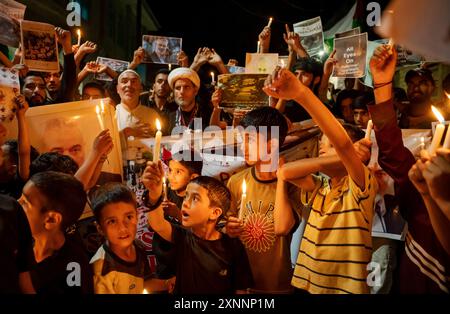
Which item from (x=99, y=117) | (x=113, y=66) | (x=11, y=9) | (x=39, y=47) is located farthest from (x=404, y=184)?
(x=113, y=66)

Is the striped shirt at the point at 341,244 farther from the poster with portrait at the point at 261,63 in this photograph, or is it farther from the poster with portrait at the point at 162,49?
the poster with portrait at the point at 162,49

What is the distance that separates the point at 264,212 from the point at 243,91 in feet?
5.72

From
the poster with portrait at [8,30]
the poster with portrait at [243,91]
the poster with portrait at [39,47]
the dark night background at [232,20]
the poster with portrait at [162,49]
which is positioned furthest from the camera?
the dark night background at [232,20]

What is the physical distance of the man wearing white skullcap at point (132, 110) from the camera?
4566 mm

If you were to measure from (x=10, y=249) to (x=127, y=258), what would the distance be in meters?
0.72

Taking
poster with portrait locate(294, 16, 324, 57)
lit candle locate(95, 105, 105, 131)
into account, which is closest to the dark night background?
poster with portrait locate(294, 16, 324, 57)

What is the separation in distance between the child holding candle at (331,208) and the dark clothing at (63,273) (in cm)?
131

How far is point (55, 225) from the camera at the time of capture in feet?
9.25

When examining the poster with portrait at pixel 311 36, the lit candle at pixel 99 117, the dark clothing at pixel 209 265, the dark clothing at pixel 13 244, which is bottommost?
the dark clothing at pixel 209 265

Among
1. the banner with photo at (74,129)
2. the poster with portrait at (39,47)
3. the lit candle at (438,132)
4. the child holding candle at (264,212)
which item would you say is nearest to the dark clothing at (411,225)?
the lit candle at (438,132)

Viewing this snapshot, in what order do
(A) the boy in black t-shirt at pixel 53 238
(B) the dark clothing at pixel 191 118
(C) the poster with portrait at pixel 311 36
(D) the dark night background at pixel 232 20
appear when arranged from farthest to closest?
(D) the dark night background at pixel 232 20, (C) the poster with portrait at pixel 311 36, (B) the dark clothing at pixel 191 118, (A) the boy in black t-shirt at pixel 53 238

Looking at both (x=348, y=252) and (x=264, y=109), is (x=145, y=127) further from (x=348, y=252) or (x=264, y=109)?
(x=348, y=252)

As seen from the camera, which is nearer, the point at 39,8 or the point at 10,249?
the point at 10,249

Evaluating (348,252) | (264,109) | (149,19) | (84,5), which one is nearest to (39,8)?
(84,5)
